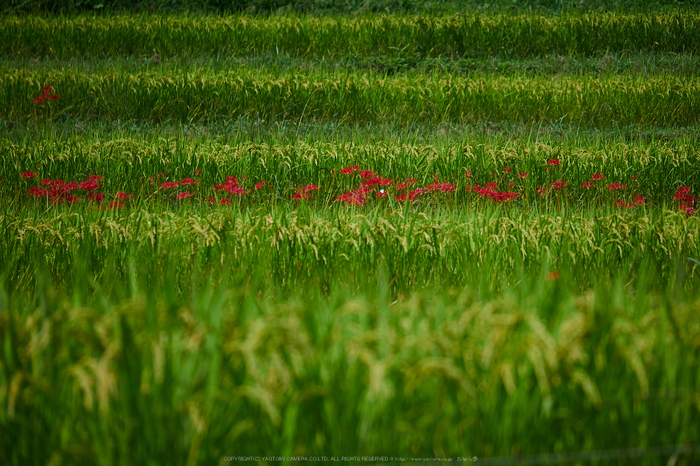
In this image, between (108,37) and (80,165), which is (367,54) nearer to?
(108,37)

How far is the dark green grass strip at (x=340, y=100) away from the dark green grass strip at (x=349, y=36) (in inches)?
88.8

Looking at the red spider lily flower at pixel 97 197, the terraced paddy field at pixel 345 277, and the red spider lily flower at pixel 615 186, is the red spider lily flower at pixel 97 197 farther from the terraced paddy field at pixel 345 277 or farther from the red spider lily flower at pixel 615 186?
the red spider lily flower at pixel 615 186

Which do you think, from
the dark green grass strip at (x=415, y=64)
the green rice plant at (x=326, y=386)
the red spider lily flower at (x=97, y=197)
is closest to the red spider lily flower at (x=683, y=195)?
the green rice plant at (x=326, y=386)

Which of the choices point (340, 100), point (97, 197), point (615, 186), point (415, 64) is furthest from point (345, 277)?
point (415, 64)

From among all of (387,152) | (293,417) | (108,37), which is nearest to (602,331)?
(293,417)

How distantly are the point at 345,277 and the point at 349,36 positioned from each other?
8077mm

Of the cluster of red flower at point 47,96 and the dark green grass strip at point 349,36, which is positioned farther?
the dark green grass strip at point 349,36

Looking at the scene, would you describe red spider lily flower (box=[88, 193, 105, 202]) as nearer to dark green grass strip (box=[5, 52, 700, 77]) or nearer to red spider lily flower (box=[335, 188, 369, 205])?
red spider lily flower (box=[335, 188, 369, 205])

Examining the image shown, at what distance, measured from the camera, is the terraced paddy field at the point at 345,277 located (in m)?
1.22

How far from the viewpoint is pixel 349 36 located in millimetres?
9914

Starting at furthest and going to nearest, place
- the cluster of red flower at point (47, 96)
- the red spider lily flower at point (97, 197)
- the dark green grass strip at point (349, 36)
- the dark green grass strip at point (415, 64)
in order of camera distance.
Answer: the dark green grass strip at point (349, 36) < the dark green grass strip at point (415, 64) < the cluster of red flower at point (47, 96) < the red spider lily flower at point (97, 197)

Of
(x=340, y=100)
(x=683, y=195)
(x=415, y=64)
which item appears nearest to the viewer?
(x=683, y=195)

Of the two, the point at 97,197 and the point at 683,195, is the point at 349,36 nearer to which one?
the point at 97,197

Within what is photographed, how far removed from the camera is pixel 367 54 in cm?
967
